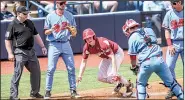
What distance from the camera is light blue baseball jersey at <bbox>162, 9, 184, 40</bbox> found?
936 cm

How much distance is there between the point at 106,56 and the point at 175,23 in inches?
52.9

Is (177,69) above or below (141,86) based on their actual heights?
below

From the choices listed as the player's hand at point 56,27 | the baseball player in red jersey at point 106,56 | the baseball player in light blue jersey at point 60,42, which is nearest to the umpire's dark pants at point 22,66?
the baseball player in light blue jersey at point 60,42

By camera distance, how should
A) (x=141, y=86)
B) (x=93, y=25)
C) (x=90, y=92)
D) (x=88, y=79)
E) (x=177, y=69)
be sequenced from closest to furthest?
(x=141, y=86), (x=90, y=92), (x=88, y=79), (x=177, y=69), (x=93, y=25)

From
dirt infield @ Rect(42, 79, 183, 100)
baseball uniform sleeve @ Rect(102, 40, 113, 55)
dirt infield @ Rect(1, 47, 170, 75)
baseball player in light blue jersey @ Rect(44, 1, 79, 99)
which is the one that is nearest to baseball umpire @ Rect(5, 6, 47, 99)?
baseball player in light blue jersey @ Rect(44, 1, 79, 99)

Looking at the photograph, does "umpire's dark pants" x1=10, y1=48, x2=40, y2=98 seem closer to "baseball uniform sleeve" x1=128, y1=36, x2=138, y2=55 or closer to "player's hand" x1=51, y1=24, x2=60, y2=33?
"player's hand" x1=51, y1=24, x2=60, y2=33

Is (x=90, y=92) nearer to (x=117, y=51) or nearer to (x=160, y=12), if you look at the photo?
(x=117, y=51)

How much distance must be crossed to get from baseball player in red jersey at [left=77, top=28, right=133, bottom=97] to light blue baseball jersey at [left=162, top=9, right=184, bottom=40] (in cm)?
97

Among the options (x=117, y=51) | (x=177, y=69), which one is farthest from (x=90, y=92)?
(x=177, y=69)

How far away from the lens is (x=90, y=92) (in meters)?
10.2

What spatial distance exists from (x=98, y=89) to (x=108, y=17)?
280 inches

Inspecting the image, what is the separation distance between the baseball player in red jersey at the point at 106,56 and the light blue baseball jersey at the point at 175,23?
3.20ft

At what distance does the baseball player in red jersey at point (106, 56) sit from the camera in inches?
353

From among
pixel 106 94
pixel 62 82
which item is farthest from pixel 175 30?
pixel 62 82
